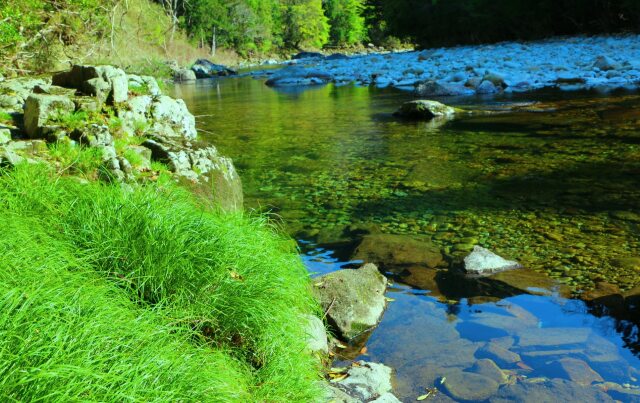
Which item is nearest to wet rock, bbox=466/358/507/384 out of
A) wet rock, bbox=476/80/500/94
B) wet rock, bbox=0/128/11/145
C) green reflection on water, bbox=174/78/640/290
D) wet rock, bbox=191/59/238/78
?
green reflection on water, bbox=174/78/640/290

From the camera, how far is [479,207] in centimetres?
620

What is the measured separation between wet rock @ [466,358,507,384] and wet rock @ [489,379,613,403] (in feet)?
0.28

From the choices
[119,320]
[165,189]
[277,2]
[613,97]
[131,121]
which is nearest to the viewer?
[119,320]

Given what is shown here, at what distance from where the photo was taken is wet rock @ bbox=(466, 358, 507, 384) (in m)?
3.18

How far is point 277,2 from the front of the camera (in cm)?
7212

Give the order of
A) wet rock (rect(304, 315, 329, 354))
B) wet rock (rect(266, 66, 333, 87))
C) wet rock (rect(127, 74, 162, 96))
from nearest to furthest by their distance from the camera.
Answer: wet rock (rect(304, 315, 329, 354))
wet rock (rect(127, 74, 162, 96))
wet rock (rect(266, 66, 333, 87))

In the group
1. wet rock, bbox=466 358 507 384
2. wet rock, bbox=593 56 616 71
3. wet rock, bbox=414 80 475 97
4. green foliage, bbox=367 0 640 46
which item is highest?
green foliage, bbox=367 0 640 46

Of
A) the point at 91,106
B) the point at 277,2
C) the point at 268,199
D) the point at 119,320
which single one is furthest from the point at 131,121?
the point at 277,2

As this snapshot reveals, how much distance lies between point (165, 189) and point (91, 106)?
6.85ft

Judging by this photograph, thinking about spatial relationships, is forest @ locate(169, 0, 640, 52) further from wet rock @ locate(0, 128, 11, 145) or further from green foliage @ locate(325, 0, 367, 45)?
green foliage @ locate(325, 0, 367, 45)

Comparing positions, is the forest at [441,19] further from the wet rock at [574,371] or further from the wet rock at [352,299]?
the wet rock at [574,371]

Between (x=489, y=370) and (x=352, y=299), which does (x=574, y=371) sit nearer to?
(x=489, y=370)

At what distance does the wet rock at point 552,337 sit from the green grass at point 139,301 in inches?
53.6

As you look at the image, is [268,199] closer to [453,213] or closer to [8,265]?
[453,213]
